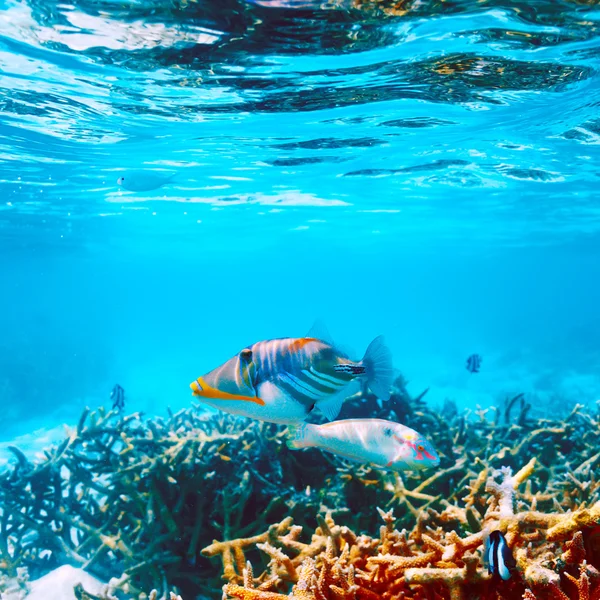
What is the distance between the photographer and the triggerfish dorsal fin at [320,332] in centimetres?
275

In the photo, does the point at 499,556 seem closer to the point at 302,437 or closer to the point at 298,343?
the point at 298,343

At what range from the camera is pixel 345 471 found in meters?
6.07

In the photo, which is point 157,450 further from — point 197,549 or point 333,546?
point 333,546

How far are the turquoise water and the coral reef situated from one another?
1623mm

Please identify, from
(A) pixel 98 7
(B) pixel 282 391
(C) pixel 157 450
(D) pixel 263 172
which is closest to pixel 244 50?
(A) pixel 98 7

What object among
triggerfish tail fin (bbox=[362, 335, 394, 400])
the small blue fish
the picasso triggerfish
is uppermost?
triggerfish tail fin (bbox=[362, 335, 394, 400])

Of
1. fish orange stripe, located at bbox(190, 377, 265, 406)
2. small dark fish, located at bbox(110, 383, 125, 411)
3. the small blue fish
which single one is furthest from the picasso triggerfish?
the small blue fish

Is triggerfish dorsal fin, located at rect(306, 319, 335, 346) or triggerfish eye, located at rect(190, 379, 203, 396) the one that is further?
triggerfish dorsal fin, located at rect(306, 319, 335, 346)

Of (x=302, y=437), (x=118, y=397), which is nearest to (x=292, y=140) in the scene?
(x=118, y=397)

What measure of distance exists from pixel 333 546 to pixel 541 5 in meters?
8.56

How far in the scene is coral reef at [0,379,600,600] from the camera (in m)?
3.37

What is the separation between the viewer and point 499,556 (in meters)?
2.35

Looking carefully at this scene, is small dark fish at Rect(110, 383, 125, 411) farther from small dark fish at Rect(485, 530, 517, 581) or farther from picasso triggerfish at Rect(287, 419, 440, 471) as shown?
small dark fish at Rect(485, 530, 517, 581)

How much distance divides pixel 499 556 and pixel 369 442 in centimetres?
155
